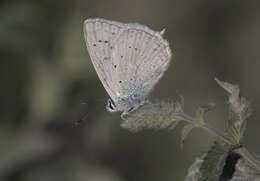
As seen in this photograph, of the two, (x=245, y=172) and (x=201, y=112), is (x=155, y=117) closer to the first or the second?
(x=201, y=112)

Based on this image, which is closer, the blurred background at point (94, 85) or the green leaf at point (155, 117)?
the green leaf at point (155, 117)

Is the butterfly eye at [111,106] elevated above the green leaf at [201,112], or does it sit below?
below

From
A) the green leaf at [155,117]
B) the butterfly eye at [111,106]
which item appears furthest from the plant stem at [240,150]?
the butterfly eye at [111,106]

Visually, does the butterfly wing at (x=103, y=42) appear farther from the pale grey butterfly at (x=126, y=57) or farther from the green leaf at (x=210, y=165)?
the green leaf at (x=210, y=165)

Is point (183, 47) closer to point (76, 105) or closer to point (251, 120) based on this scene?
point (251, 120)

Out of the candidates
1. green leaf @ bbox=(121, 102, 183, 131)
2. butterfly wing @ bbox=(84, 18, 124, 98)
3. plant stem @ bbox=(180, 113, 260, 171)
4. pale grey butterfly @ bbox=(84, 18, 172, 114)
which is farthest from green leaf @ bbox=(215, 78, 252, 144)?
butterfly wing @ bbox=(84, 18, 124, 98)

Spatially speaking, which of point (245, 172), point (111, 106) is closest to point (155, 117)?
point (245, 172)
